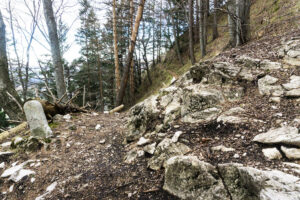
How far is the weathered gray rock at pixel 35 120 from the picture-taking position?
2.91 metres

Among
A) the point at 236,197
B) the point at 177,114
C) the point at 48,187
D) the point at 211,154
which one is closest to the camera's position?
the point at 236,197

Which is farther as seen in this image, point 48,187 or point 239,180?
point 48,187

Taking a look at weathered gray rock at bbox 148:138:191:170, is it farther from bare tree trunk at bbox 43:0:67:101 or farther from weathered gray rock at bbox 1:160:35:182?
bare tree trunk at bbox 43:0:67:101

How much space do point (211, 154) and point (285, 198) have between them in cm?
68

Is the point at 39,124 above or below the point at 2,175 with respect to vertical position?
above

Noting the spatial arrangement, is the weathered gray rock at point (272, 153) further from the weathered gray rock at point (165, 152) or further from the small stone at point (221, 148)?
the weathered gray rock at point (165, 152)

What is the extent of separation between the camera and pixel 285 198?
0.98 metres

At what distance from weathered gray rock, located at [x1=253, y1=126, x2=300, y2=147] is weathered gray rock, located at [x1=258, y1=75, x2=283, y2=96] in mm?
913

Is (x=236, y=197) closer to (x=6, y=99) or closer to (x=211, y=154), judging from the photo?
(x=211, y=154)

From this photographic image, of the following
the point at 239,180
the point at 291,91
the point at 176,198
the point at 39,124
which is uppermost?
the point at 291,91

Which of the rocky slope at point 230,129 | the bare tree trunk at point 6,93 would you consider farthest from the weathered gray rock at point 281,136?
the bare tree trunk at point 6,93

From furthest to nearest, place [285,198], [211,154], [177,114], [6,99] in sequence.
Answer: [6,99], [177,114], [211,154], [285,198]

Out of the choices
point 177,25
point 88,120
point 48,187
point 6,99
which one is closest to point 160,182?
point 48,187

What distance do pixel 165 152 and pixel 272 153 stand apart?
1096 mm
